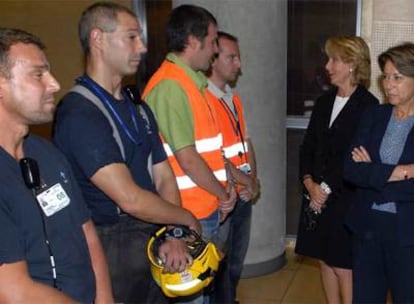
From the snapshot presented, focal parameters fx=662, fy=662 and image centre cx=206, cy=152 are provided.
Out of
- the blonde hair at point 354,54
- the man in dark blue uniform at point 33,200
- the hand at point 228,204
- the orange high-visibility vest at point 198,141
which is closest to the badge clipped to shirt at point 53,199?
the man in dark blue uniform at point 33,200

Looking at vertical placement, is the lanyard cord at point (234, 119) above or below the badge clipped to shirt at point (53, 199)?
below

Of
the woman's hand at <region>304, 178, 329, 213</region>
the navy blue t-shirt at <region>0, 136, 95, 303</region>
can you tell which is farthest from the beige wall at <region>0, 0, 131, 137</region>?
the navy blue t-shirt at <region>0, 136, 95, 303</region>

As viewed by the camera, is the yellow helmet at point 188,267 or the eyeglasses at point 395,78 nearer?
the yellow helmet at point 188,267

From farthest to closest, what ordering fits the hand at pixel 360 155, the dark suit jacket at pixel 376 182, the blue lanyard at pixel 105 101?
1. the hand at pixel 360 155
2. the dark suit jacket at pixel 376 182
3. the blue lanyard at pixel 105 101

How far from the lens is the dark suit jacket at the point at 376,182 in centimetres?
334

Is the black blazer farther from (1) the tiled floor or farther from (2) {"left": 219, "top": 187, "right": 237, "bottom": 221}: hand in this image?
(1) the tiled floor

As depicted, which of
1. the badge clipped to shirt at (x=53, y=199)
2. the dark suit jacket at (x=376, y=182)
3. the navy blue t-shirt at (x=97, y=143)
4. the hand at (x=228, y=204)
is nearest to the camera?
the badge clipped to shirt at (x=53, y=199)

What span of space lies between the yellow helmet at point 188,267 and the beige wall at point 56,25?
3.82m

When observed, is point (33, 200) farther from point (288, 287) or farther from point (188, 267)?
point (288, 287)

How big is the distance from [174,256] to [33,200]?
830mm

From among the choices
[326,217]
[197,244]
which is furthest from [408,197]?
[197,244]

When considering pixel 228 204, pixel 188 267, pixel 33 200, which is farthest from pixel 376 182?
pixel 33 200

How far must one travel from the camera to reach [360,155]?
11.5 feet

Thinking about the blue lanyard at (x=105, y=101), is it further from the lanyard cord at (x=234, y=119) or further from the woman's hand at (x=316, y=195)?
the woman's hand at (x=316, y=195)
